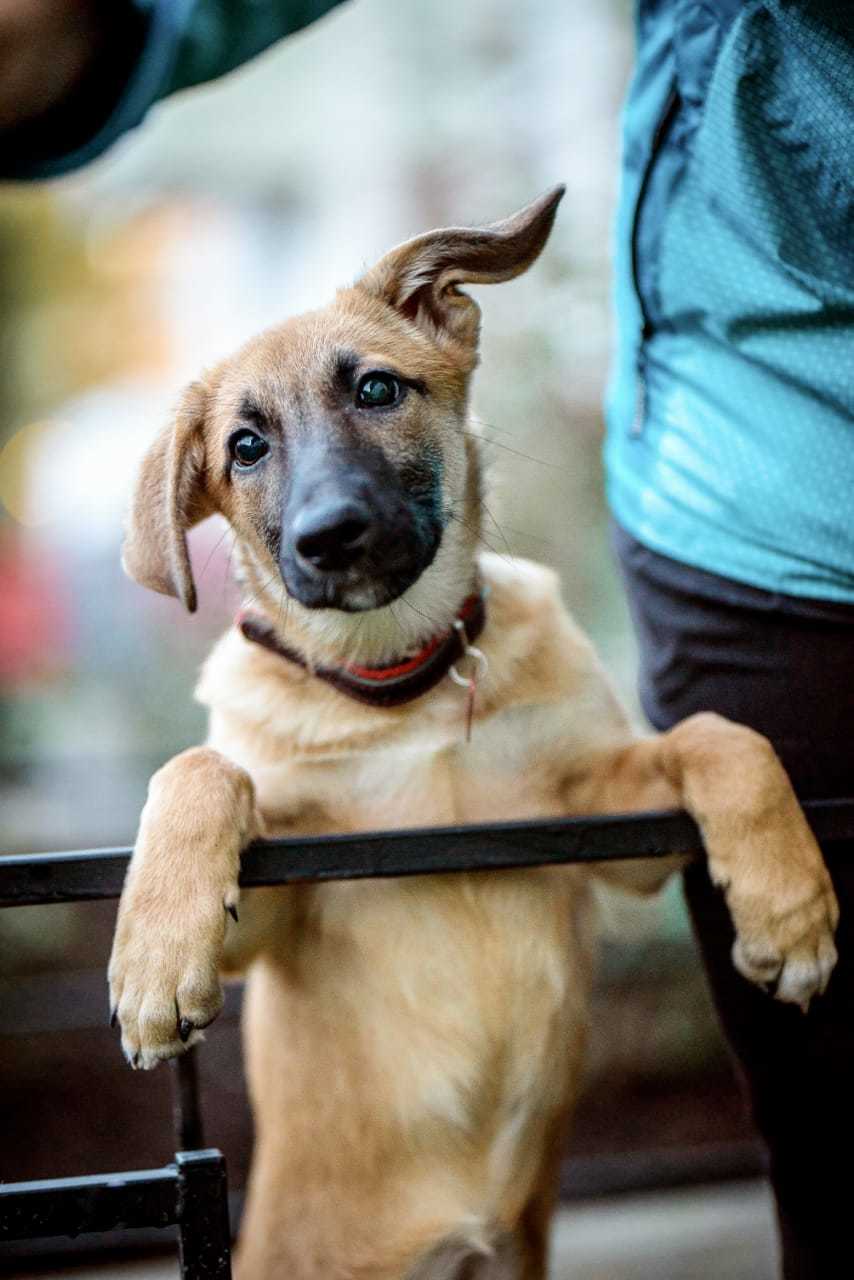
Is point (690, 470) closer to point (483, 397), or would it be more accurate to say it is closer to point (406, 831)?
point (406, 831)

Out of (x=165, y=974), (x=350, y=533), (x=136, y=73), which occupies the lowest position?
(x=165, y=974)

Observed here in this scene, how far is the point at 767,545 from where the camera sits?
1.89 metres

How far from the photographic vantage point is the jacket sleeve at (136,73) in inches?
80.6

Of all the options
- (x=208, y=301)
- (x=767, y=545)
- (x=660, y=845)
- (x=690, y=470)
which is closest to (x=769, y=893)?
(x=660, y=845)

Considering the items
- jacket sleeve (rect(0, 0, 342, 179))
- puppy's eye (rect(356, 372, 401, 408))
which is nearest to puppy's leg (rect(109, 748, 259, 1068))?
puppy's eye (rect(356, 372, 401, 408))

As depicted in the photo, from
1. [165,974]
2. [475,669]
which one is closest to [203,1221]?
[165,974]

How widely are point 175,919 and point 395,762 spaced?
0.59m

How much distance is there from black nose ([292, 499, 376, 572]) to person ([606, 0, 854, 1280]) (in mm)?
507

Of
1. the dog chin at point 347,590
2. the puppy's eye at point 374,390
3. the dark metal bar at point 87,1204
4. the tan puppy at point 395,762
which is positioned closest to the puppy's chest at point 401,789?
the tan puppy at point 395,762

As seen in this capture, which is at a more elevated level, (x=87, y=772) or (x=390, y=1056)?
(x=390, y=1056)

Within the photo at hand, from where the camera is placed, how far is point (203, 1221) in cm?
150

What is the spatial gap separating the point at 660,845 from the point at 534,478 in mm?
3289

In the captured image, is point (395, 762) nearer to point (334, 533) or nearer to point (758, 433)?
point (334, 533)

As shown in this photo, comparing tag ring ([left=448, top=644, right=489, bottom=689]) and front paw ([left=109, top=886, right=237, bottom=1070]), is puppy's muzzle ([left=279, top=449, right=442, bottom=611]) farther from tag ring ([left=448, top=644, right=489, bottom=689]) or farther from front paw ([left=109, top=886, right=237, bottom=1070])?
front paw ([left=109, top=886, right=237, bottom=1070])
